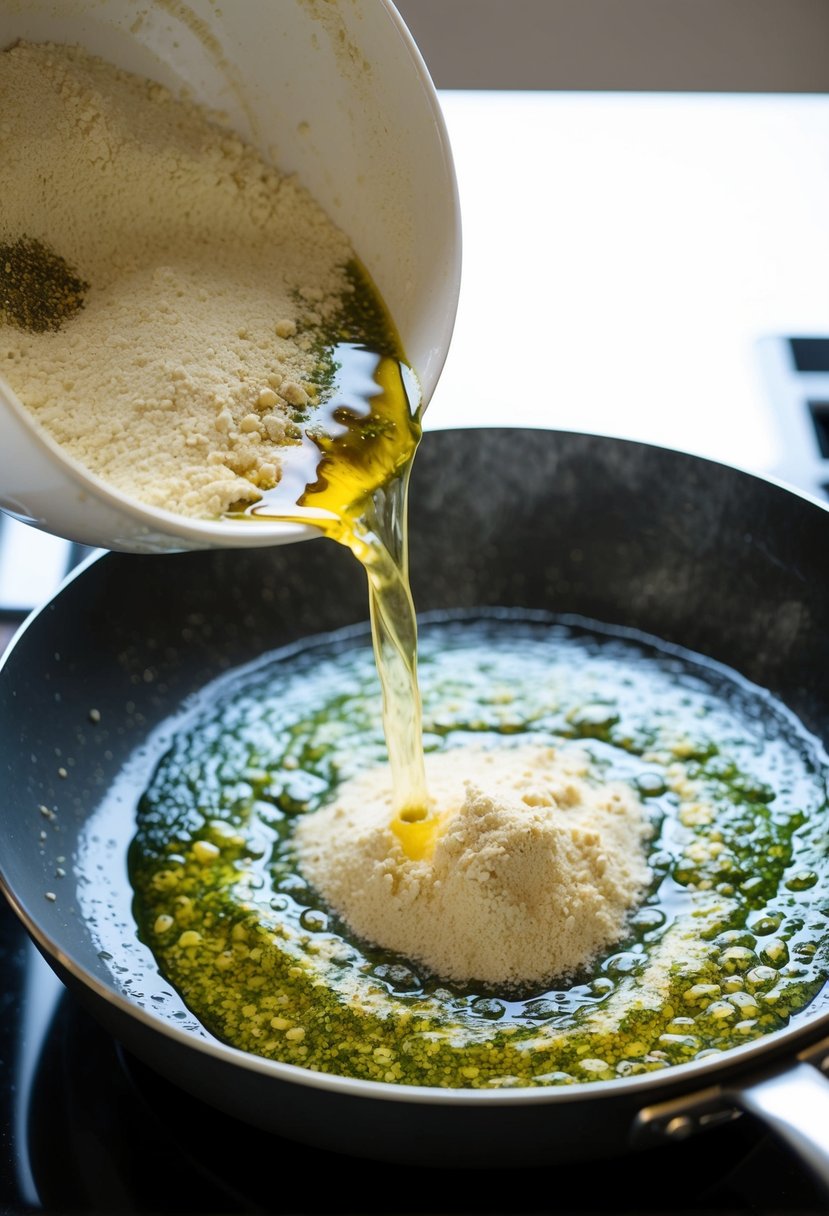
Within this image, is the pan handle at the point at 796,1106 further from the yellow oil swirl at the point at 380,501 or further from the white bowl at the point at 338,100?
the white bowl at the point at 338,100

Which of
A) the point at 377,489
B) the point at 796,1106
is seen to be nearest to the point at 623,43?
the point at 377,489

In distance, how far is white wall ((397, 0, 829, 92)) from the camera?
3.65ft

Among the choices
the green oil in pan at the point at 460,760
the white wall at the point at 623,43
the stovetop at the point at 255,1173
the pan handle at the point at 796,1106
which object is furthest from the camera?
the white wall at the point at 623,43

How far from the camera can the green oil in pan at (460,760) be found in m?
0.95

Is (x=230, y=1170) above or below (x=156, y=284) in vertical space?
below

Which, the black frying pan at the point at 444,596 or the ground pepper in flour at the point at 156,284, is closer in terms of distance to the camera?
the ground pepper in flour at the point at 156,284

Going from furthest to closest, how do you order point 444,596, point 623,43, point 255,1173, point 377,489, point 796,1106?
point 444,596 → point 623,43 → point 377,489 → point 255,1173 → point 796,1106

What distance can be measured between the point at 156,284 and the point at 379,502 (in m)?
0.23

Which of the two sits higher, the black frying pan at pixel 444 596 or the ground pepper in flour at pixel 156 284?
the ground pepper in flour at pixel 156 284

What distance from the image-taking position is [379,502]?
1.01 metres

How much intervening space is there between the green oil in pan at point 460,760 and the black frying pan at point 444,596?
33 mm

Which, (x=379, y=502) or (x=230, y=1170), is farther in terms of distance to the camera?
(x=379, y=502)

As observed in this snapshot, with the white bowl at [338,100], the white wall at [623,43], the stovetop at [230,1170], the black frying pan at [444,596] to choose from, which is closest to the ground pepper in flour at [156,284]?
the white bowl at [338,100]

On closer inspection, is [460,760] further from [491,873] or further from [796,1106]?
[796,1106]
